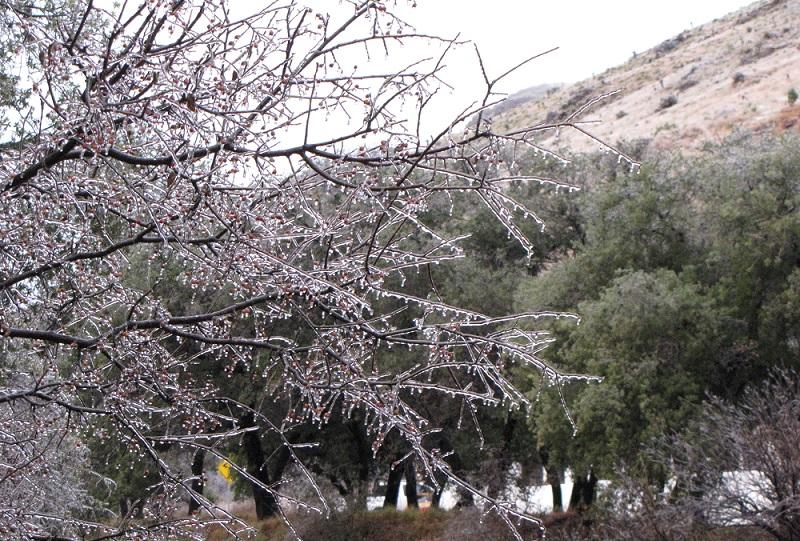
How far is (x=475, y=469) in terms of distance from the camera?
2350 cm

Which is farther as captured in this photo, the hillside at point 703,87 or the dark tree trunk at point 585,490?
the hillside at point 703,87

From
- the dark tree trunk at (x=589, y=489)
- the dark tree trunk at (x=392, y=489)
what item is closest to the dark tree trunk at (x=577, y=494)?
the dark tree trunk at (x=589, y=489)

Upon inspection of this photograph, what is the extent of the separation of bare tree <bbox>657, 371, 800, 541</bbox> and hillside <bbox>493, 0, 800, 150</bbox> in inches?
1004

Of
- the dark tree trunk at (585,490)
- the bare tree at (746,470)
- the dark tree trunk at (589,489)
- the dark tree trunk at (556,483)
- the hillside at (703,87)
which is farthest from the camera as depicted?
the hillside at (703,87)

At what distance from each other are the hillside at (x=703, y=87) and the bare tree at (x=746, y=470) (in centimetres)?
2550

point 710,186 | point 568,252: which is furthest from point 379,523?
point 710,186

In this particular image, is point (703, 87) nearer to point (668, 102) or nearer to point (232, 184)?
point (668, 102)

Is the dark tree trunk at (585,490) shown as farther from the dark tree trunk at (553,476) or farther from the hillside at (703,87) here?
the hillside at (703,87)

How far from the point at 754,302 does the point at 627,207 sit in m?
3.57

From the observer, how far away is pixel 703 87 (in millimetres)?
58438

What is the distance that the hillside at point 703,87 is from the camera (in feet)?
158

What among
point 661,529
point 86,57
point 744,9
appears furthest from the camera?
point 744,9

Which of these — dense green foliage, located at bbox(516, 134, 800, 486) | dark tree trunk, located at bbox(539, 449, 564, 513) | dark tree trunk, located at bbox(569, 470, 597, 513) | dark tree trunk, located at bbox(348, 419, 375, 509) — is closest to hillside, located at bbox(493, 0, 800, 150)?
dark tree trunk, located at bbox(539, 449, 564, 513)

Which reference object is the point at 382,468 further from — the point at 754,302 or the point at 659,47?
the point at 659,47
